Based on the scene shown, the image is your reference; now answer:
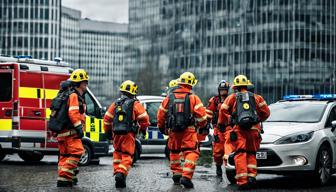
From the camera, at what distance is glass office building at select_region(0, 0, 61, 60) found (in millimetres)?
114438

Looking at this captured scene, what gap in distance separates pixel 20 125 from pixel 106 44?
181334 millimetres

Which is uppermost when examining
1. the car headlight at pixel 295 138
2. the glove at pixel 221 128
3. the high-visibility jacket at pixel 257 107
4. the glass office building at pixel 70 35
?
the glass office building at pixel 70 35

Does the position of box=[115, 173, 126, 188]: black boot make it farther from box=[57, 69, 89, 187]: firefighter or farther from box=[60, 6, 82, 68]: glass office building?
box=[60, 6, 82, 68]: glass office building

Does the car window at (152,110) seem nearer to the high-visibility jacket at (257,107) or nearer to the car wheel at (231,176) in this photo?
the car wheel at (231,176)

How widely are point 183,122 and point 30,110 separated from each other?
559 centimetres

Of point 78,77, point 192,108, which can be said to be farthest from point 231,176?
point 78,77

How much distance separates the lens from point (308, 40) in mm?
91188

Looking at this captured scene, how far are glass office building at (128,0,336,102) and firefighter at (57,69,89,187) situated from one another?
80557 millimetres

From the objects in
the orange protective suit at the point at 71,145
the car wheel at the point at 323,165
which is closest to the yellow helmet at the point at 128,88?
the orange protective suit at the point at 71,145

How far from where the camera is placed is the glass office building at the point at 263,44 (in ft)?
299

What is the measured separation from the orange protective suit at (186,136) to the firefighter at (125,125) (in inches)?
17.2

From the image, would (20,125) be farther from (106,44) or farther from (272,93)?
(106,44)

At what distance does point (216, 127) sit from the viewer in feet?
46.8

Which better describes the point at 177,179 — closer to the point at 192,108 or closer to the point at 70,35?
the point at 192,108
